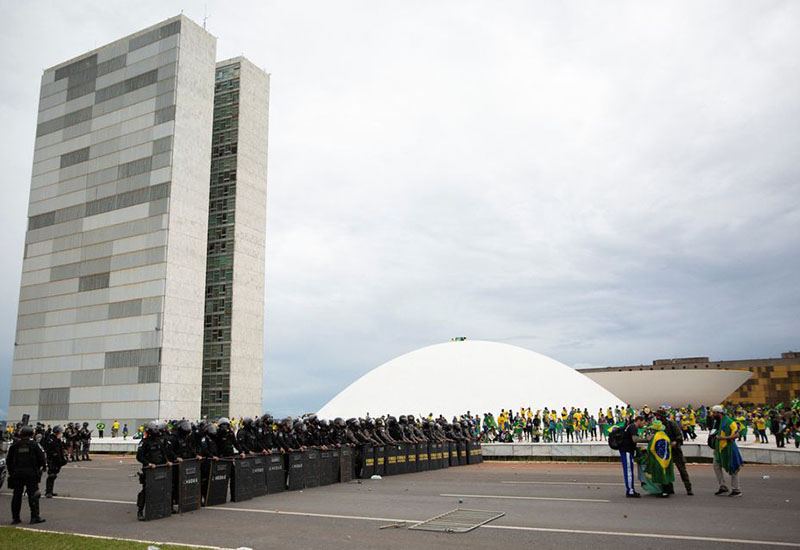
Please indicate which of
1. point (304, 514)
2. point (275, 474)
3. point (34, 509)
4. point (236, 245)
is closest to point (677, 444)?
point (304, 514)

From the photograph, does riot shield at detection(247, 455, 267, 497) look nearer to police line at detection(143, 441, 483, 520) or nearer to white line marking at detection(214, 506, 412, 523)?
police line at detection(143, 441, 483, 520)

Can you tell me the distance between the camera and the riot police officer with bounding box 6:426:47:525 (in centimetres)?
1154

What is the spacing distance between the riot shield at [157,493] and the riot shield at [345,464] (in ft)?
24.3

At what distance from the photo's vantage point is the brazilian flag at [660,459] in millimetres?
13727

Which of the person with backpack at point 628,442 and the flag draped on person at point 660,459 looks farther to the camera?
the person with backpack at point 628,442

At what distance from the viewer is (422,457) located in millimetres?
24109

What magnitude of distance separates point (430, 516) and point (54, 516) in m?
7.58

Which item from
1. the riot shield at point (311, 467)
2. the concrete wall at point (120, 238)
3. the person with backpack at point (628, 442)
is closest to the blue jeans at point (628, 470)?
the person with backpack at point (628, 442)

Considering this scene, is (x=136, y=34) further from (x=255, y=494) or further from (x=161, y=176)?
(x=255, y=494)

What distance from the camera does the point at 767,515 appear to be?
35.7 feet

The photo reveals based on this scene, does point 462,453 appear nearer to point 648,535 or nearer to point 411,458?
point 411,458

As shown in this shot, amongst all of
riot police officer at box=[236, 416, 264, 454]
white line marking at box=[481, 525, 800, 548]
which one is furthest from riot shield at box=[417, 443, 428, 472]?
white line marking at box=[481, 525, 800, 548]

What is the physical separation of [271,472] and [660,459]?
9.34m

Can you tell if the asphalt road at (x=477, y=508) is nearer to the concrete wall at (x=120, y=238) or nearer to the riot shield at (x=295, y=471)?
the riot shield at (x=295, y=471)
